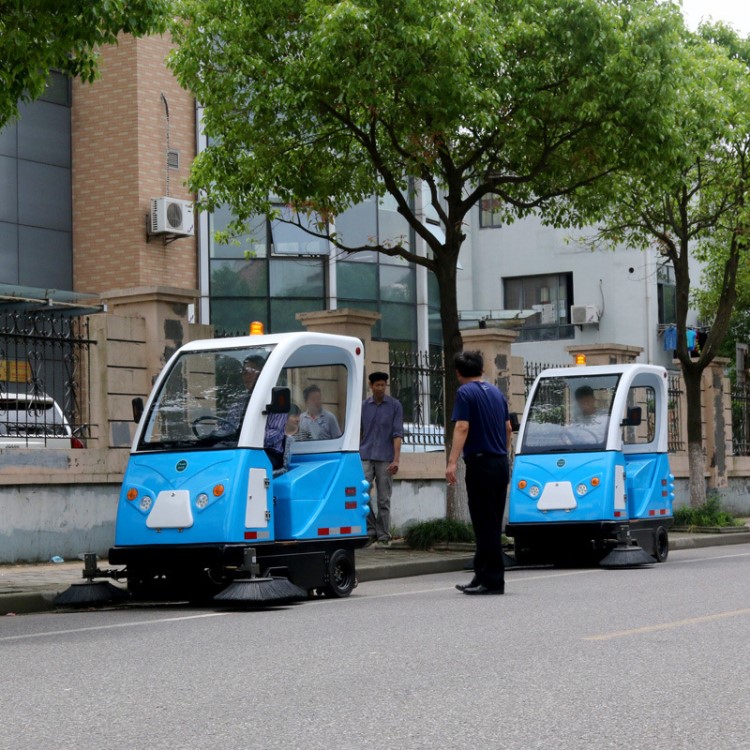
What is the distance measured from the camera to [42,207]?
1101 inches

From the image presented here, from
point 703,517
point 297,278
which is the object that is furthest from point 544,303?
point 703,517

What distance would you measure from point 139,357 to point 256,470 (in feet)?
17.9

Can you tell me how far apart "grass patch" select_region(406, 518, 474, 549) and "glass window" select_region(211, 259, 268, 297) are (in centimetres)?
1393

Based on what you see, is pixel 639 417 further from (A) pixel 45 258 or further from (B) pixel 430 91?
(A) pixel 45 258

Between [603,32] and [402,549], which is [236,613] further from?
A: [603,32]

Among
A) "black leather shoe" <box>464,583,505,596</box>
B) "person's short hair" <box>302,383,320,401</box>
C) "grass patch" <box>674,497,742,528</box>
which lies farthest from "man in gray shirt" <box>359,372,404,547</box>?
"grass patch" <box>674,497,742,528</box>

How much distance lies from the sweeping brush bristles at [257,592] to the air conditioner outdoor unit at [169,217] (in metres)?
17.7

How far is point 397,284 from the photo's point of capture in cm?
3272

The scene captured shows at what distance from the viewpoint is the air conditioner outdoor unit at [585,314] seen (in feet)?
140

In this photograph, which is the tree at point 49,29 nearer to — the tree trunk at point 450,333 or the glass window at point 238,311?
the tree trunk at point 450,333

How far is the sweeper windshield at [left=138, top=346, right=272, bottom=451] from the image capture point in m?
11.4

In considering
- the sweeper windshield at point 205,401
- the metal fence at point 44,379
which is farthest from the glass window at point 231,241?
the sweeper windshield at point 205,401

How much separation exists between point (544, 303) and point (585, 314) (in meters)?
1.95

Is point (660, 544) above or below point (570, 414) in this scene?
below
